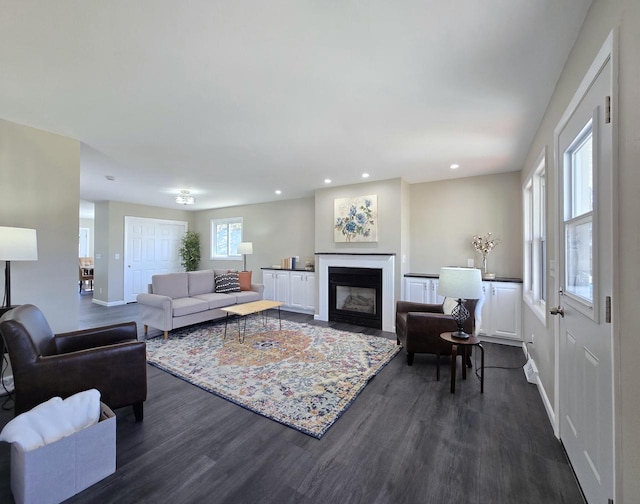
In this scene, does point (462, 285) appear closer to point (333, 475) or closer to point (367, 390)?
point (367, 390)

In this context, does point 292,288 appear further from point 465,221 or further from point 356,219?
point 465,221

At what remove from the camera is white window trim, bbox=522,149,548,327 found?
260cm

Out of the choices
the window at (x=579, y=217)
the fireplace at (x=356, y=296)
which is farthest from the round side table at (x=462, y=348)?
the fireplace at (x=356, y=296)

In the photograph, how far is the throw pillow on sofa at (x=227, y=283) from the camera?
17.4 ft

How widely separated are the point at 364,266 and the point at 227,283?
261 cm

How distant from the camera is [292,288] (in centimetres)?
588

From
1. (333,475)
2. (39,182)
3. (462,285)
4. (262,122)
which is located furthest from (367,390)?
(39,182)

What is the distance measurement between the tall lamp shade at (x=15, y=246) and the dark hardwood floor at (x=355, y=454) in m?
1.22

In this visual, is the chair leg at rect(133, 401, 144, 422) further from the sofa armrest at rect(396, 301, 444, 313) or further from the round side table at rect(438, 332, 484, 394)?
the sofa armrest at rect(396, 301, 444, 313)

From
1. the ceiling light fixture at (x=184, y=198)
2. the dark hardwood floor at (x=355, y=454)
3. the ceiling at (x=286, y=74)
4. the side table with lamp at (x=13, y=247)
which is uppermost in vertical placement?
the ceiling at (x=286, y=74)

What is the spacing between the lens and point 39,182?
112 inches

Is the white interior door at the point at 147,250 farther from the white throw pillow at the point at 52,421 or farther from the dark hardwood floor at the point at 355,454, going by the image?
the white throw pillow at the point at 52,421

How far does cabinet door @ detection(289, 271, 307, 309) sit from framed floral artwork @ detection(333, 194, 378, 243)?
119cm

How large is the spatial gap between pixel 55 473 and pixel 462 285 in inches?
116
